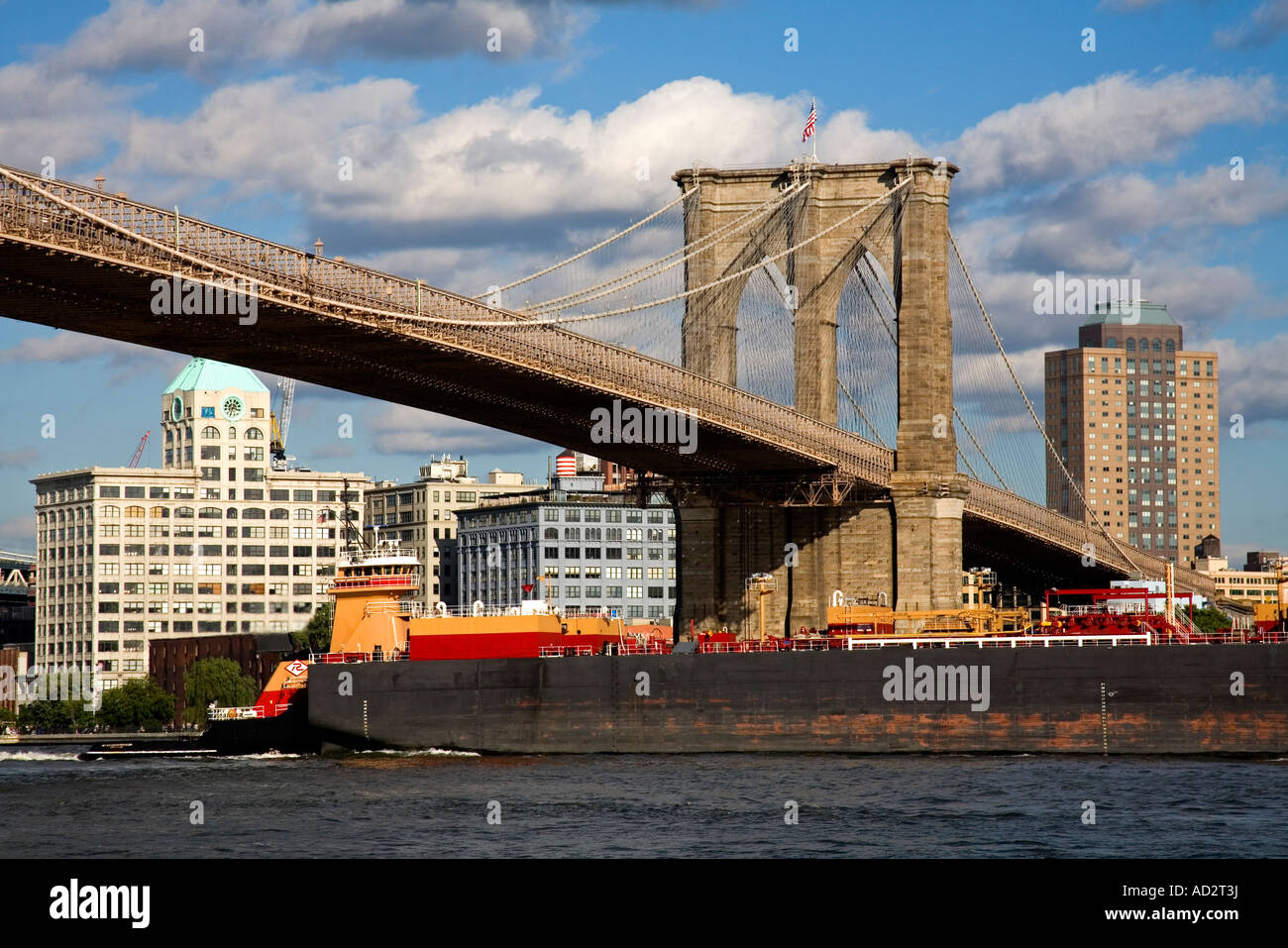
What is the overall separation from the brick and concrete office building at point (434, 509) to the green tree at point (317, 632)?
1520cm

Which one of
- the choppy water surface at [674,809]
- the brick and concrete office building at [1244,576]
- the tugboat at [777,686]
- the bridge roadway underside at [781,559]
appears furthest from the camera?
the brick and concrete office building at [1244,576]

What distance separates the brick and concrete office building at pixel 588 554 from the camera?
118188 millimetres

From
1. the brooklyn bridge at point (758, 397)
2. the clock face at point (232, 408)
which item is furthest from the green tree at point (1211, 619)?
the clock face at point (232, 408)

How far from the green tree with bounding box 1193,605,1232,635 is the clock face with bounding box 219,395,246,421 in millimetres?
74718

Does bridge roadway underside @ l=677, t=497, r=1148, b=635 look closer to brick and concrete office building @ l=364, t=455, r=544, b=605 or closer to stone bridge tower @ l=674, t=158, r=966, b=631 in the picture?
stone bridge tower @ l=674, t=158, r=966, b=631

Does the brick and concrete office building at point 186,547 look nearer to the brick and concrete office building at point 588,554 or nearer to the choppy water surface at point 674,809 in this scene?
the brick and concrete office building at point 588,554

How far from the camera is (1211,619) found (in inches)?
4112

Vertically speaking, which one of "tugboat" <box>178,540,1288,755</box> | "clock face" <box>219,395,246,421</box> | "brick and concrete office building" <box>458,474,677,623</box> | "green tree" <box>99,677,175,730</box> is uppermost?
"clock face" <box>219,395,246,421</box>

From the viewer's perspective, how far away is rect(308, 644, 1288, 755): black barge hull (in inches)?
1743

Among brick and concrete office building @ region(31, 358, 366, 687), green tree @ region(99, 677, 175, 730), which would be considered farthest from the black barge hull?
brick and concrete office building @ region(31, 358, 366, 687)

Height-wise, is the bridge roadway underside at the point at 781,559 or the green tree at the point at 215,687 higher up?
the bridge roadway underside at the point at 781,559
